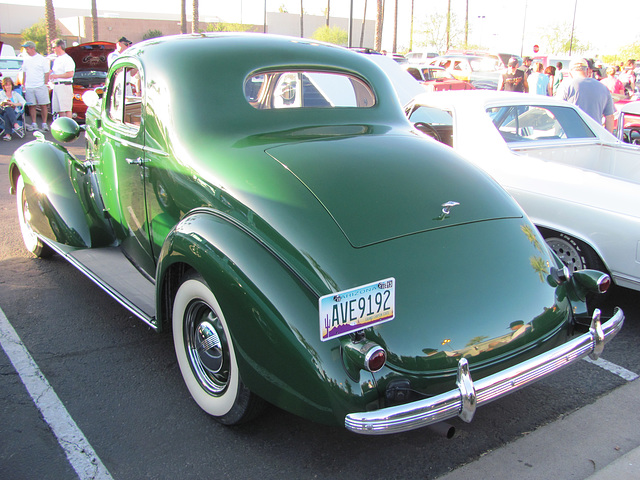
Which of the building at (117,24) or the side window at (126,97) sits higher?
the building at (117,24)

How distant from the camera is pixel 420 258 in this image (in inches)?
100

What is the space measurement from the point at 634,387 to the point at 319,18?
8230 centimetres

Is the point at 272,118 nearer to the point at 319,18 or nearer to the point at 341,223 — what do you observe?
the point at 341,223

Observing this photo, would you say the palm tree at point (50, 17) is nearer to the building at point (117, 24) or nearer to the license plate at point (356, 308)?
the building at point (117, 24)

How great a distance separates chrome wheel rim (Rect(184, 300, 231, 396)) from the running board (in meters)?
0.24

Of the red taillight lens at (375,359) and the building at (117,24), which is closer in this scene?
the red taillight lens at (375,359)

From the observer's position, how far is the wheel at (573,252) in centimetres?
399

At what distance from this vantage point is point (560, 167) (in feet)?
14.6

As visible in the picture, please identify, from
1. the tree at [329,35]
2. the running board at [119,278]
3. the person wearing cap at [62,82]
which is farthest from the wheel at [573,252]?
the tree at [329,35]

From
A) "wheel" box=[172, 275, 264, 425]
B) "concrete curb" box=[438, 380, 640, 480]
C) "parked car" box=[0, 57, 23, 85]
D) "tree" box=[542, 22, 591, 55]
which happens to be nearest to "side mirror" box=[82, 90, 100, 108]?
"wheel" box=[172, 275, 264, 425]

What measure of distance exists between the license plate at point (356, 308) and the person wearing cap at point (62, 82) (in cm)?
1072

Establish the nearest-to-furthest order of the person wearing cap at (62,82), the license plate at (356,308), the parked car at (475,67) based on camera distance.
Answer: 1. the license plate at (356,308)
2. the person wearing cap at (62,82)
3. the parked car at (475,67)

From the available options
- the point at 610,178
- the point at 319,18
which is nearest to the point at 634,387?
the point at 610,178

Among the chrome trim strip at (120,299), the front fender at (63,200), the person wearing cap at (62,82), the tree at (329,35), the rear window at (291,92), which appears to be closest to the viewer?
the chrome trim strip at (120,299)
